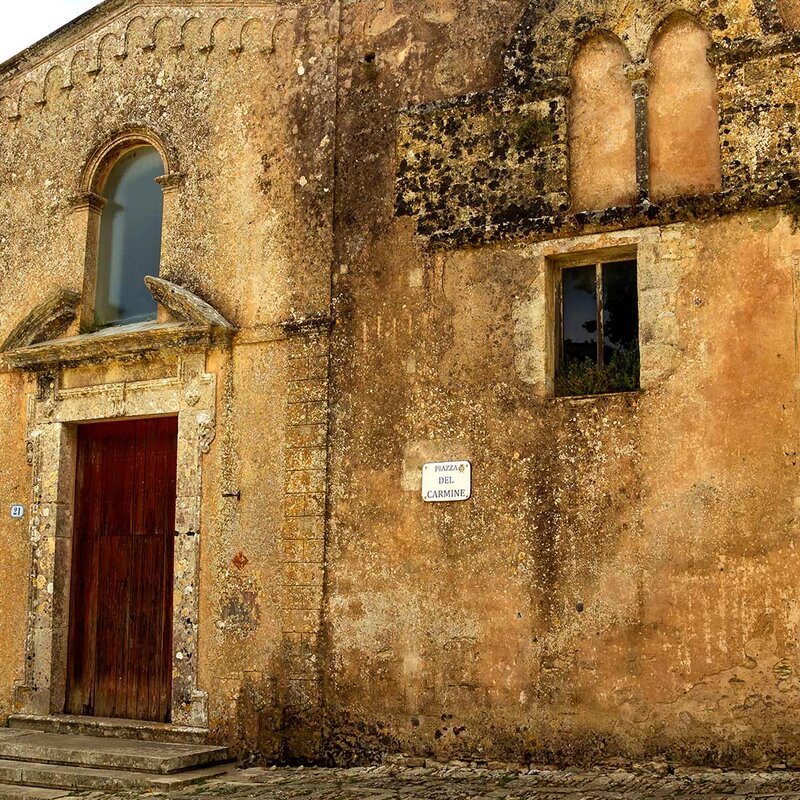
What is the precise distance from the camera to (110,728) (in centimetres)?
896

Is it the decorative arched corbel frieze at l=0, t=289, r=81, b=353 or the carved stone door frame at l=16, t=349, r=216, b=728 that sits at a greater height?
the decorative arched corbel frieze at l=0, t=289, r=81, b=353

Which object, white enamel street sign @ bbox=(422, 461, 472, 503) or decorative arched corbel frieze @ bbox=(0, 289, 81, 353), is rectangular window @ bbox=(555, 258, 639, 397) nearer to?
white enamel street sign @ bbox=(422, 461, 472, 503)

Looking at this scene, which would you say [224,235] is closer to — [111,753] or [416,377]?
[416,377]

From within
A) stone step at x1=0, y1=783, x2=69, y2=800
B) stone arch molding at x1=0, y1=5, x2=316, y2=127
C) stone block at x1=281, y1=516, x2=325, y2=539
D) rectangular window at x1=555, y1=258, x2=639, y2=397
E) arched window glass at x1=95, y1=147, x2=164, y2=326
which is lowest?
stone step at x1=0, y1=783, x2=69, y2=800

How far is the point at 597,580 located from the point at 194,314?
3.77 metres

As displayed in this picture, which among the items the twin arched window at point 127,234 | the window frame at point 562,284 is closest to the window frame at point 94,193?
the twin arched window at point 127,234

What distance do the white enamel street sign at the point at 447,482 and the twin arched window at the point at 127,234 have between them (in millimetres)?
3206

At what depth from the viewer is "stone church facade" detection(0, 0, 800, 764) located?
7230 millimetres

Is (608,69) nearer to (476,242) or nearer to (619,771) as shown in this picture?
(476,242)

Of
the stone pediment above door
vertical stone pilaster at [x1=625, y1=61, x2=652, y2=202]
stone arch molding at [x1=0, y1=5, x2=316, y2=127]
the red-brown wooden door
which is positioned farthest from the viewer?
stone arch molding at [x1=0, y1=5, x2=316, y2=127]

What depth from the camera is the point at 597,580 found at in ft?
24.4

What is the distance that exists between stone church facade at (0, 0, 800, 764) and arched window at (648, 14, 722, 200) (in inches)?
0.9

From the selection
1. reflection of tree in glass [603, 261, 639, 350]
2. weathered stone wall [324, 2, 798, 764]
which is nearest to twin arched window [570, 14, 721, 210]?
weathered stone wall [324, 2, 798, 764]

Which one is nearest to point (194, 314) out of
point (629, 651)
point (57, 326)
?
point (57, 326)
